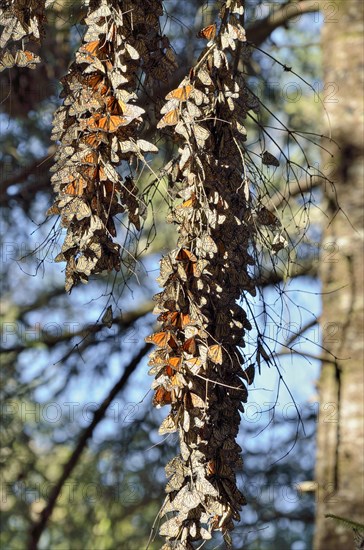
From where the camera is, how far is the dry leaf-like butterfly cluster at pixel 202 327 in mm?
1170

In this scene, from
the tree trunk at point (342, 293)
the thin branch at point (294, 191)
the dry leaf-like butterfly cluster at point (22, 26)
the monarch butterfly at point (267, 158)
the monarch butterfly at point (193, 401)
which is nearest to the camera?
the monarch butterfly at point (193, 401)

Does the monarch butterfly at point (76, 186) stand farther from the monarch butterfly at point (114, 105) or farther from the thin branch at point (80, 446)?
the thin branch at point (80, 446)

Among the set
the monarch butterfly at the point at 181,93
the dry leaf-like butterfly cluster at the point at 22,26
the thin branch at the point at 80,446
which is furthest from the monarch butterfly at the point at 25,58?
the thin branch at the point at 80,446

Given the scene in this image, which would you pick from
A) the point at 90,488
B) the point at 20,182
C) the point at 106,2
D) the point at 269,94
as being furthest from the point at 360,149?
the point at 90,488

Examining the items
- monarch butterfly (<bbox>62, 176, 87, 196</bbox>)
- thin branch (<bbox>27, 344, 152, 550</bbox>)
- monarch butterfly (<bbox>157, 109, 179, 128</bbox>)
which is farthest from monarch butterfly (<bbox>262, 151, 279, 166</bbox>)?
thin branch (<bbox>27, 344, 152, 550</bbox>)

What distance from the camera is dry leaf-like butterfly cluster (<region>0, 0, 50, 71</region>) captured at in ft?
4.31

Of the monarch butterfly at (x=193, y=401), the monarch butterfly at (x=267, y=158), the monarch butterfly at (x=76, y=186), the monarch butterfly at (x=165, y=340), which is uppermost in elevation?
the monarch butterfly at (x=267, y=158)

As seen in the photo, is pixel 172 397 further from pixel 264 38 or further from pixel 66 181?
pixel 264 38

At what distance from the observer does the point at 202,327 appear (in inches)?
46.1

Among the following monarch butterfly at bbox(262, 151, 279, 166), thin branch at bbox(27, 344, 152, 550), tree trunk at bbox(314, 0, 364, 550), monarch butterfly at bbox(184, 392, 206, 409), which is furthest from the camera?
thin branch at bbox(27, 344, 152, 550)

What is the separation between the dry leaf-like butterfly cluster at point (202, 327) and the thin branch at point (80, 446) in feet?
6.22

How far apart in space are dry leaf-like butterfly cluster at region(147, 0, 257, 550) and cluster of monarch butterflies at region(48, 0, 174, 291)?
0.07m

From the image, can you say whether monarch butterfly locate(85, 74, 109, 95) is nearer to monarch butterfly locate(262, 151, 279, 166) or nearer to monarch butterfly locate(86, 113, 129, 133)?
monarch butterfly locate(86, 113, 129, 133)

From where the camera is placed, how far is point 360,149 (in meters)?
2.80
